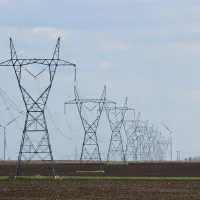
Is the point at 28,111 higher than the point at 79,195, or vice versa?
the point at 28,111

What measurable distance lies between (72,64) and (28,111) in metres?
5.92

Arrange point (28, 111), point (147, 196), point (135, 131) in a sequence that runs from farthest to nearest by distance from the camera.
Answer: point (135, 131)
point (28, 111)
point (147, 196)

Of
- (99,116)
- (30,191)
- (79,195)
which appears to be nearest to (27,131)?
(30,191)

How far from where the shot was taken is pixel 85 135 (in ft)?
342

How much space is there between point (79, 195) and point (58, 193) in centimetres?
226

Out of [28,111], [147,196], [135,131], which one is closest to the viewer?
[147,196]

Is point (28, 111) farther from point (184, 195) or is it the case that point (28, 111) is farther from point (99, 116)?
point (99, 116)

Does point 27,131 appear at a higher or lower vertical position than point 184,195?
higher

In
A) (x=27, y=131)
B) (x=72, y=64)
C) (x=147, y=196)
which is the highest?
(x=72, y=64)

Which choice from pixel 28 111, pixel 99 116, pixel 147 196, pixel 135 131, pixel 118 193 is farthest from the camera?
pixel 135 131

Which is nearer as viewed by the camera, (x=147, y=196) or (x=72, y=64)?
(x=147, y=196)

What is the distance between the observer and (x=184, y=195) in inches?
1736

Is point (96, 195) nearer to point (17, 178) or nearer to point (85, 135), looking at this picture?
point (17, 178)

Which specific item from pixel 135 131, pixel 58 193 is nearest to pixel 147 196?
pixel 58 193
